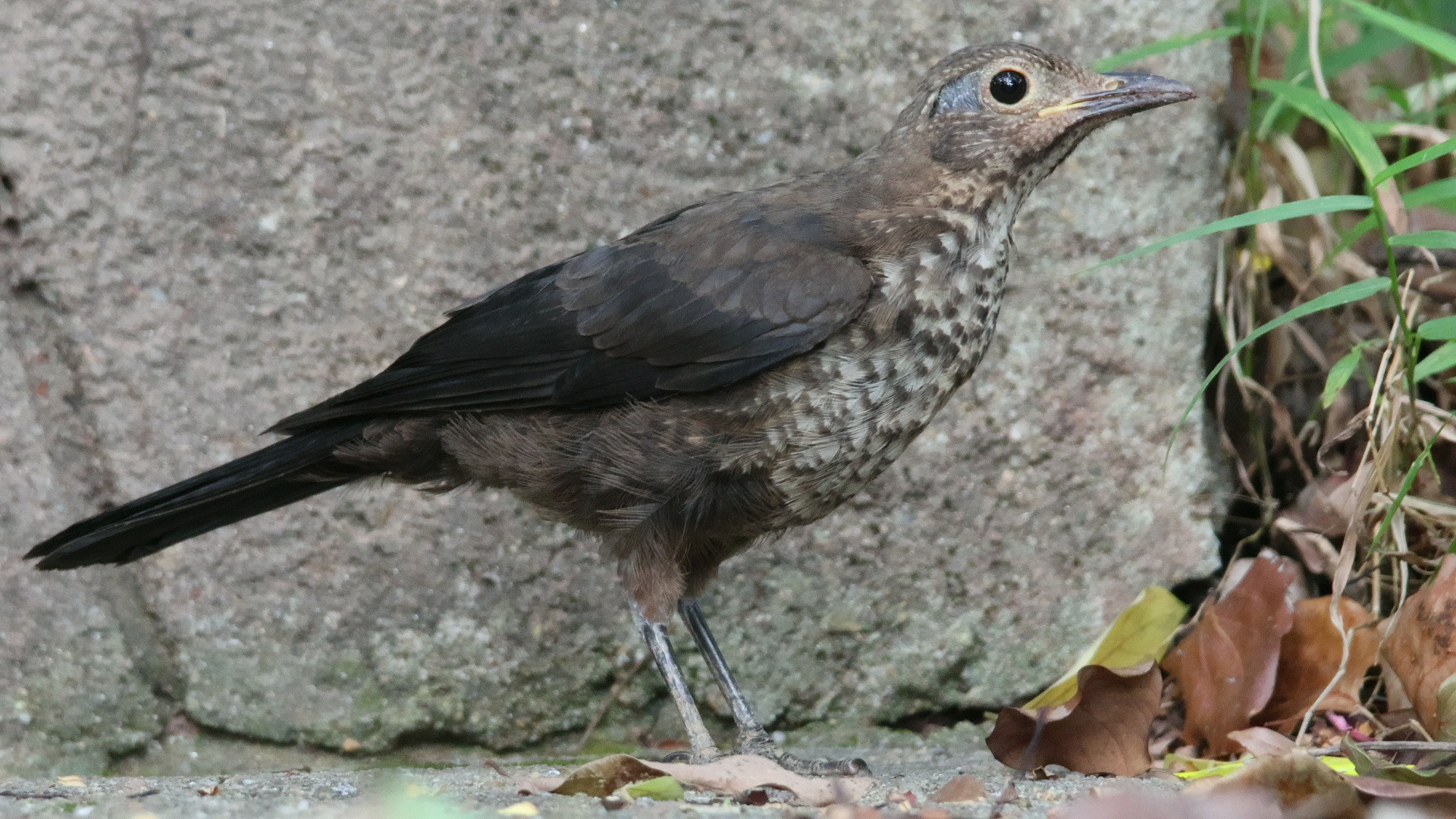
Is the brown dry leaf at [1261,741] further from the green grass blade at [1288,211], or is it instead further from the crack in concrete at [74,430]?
the crack in concrete at [74,430]

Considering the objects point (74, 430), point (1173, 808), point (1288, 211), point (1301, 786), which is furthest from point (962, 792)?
point (74, 430)

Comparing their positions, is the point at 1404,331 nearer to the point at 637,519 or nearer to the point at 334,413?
the point at 637,519

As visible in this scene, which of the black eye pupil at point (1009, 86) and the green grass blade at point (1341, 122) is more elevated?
the black eye pupil at point (1009, 86)

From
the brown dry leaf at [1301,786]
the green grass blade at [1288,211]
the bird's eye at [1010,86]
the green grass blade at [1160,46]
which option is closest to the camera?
the brown dry leaf at [1301,786]

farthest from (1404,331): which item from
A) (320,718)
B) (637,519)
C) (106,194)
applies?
(106,194)

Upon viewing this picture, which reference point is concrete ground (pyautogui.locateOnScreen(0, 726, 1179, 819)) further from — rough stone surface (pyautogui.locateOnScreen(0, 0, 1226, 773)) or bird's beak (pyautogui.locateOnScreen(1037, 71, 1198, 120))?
bird's beak (pyautogui.locateOnScreen(1037, 71, 1198, 120))

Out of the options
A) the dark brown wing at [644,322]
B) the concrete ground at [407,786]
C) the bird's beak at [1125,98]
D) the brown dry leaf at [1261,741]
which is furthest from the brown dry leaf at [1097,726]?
the bird's beak at [1125,98]

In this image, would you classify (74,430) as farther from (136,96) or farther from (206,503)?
(136,96)

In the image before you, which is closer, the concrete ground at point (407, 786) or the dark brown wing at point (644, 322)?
the concrete ground at point (407, 786)

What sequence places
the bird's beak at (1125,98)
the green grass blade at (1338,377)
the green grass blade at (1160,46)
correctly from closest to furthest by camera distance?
the green grass blade at (1338,377) → the bird's beak at (1125,98) → the green grass blade at (1160,46)
